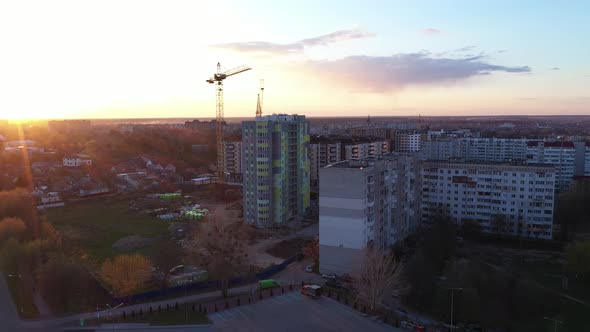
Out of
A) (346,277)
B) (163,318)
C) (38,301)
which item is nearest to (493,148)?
(346,277)

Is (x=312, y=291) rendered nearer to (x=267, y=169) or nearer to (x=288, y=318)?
(x=288, y=318)

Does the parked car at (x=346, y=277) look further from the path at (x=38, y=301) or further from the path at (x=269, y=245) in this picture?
the path at (x=38, y=301)

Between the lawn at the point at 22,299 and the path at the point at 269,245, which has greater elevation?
the lawn at the point at 22,299

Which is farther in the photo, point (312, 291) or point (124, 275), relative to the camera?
point (312, 291)

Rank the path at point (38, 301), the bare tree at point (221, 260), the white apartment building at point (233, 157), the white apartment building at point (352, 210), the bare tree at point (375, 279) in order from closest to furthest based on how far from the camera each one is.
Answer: the path at point (38, 301)
the bare tree at point (375, 279)
the bare tree at point (221, 260)
the white apartment building at point (352, 210)
the white apartment building at point (233, 157)

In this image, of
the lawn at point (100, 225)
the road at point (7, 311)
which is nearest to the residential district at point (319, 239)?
the lawn at point (100, 225)

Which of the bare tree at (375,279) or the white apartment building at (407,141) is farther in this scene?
the white apartment building at (407,141)
